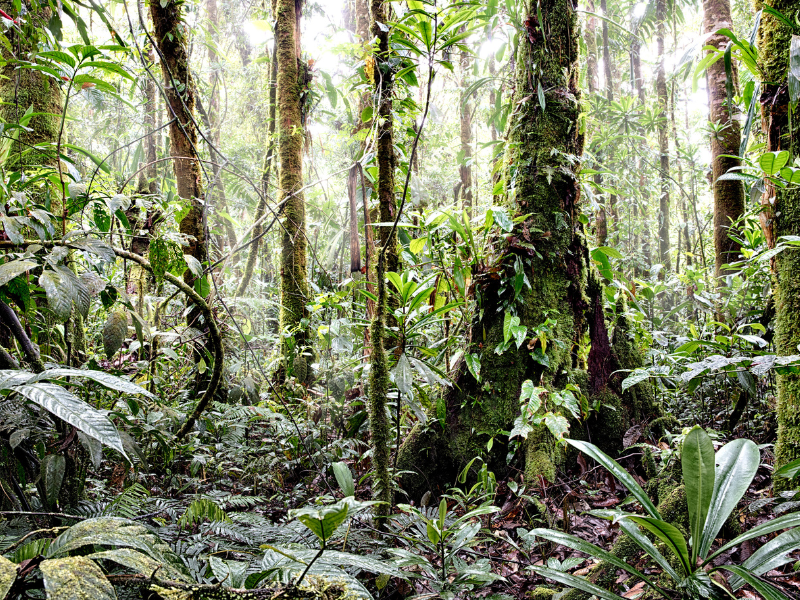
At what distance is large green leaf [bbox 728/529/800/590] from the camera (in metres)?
1.05

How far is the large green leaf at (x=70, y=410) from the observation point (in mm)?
901

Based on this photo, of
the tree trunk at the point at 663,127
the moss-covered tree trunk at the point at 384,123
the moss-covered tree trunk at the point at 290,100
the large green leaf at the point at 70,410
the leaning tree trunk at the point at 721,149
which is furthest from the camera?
the tree trunk at the point at 663,127

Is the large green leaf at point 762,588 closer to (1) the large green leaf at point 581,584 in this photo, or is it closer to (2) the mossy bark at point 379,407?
(1) the large green leaf at point 581,584

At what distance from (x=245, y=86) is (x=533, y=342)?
11086mm

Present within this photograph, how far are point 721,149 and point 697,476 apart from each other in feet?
15.7

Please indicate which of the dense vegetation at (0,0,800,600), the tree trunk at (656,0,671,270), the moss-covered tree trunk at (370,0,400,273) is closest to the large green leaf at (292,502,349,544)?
the dense vegetation at (0,0,800,600)

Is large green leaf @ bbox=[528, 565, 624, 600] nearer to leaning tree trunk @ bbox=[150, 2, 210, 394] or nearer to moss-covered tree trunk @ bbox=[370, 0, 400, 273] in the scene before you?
moss-covered tree trunk @ bbox=[370, 0, 400, 273]

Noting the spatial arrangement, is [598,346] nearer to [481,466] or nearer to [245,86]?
[481,466]

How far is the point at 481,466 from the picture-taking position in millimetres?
2543

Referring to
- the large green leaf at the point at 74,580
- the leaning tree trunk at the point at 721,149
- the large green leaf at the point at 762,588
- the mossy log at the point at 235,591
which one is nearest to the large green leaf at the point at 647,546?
the large green leaf at the point at 762,588

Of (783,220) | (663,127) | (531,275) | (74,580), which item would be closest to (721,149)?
(531,275)

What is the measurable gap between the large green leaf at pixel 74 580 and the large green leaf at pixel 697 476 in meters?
1.24

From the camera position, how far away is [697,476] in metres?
1.16

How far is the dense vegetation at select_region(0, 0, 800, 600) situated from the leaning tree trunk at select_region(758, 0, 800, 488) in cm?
1
